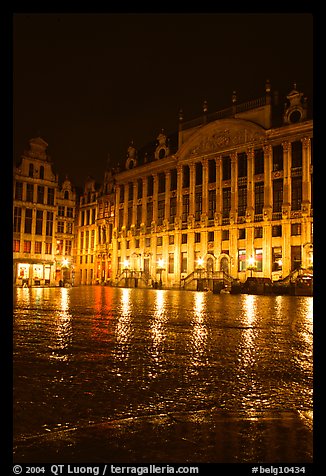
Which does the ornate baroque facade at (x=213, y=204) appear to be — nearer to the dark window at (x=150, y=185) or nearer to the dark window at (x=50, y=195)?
the dark window at (x=150, y=185)

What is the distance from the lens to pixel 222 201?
54312 millimetres

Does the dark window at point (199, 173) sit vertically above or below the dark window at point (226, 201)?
above

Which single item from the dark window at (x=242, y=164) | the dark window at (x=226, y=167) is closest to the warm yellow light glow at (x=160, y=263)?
the dark window at (x=226, y=167)

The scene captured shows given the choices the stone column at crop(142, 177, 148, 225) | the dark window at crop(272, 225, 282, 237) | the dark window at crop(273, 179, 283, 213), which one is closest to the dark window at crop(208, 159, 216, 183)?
the dark window at crop(273, 179, 283, 213)

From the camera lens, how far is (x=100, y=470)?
2.10 meters

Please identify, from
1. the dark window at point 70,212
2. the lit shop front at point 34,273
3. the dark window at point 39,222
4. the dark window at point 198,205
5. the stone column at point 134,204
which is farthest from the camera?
the dark window at point 70,212

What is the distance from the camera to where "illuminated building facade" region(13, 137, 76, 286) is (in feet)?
193

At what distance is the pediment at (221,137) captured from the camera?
5191cm

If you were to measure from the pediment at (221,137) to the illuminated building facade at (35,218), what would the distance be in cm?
1862

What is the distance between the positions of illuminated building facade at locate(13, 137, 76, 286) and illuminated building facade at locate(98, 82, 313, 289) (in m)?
10.1

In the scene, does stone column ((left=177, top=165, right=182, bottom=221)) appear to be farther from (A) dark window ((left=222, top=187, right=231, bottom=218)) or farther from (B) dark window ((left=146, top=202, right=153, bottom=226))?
(A) dark window ((left=222, top=187, right=231, bottom=218))

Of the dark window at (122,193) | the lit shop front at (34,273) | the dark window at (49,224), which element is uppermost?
the dark window at (122,193)

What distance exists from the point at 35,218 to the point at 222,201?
25.1m

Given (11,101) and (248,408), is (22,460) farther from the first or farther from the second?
(11,101)
